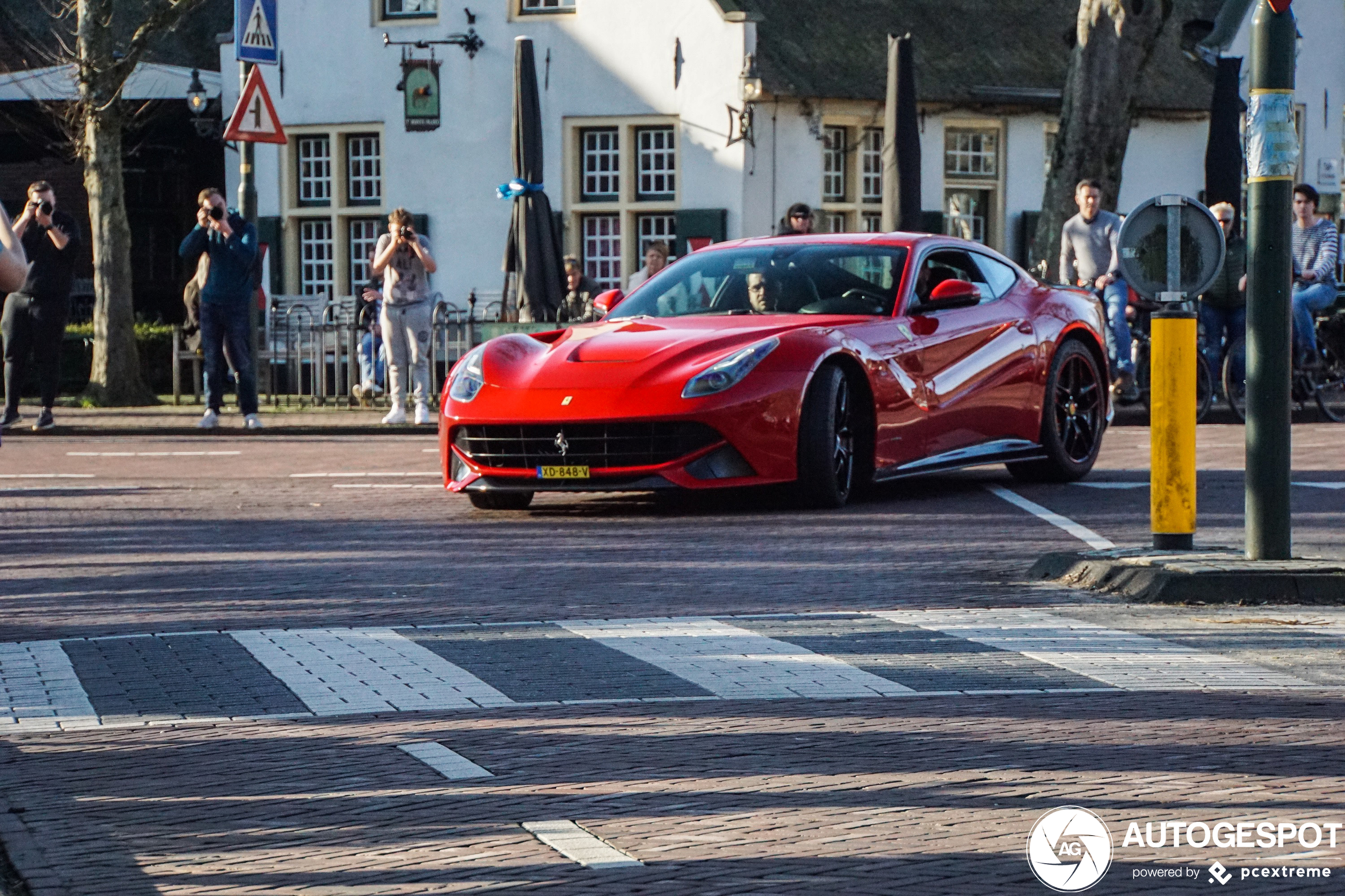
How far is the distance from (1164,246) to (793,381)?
277 cm

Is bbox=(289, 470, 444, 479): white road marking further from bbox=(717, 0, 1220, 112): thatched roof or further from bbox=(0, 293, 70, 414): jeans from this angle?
bbox=(717, 0, 1220, 112): thatched roof

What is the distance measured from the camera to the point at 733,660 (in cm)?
741

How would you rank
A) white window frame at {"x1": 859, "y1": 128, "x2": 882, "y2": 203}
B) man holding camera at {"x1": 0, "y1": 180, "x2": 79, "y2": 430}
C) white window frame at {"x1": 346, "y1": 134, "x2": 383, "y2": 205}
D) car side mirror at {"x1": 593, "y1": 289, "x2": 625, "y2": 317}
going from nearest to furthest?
1. car side mirror at {"x1": 593, "y1": 289, "x2": 625, "y2": 317}
2. man holding camera at {"x1": 0, "y1": 180, "x2": 79, "y2": 430}
3. white window frame at {"x1": 859, "y1": 128, "x2": 882, "y2": 203}
4. white window frame at {"x1": 346, "y1": 134, "x2": 383, "y2": 205}

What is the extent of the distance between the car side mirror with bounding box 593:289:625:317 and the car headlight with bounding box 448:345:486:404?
3.80 ft

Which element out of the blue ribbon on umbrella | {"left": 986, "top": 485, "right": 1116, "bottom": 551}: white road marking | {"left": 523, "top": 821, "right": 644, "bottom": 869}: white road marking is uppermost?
the blue ribbon on umbrella

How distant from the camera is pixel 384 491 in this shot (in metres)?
13.9

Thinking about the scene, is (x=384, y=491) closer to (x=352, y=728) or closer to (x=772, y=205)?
(x=352, y=728)

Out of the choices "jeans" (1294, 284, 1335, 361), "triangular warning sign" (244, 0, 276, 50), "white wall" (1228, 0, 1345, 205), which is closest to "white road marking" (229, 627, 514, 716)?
"jeans" (1294, 284, 1335, 361)

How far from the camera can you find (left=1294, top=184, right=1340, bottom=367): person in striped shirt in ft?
64.5

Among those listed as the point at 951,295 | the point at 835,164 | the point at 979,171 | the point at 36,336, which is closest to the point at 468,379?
the point at 951,295

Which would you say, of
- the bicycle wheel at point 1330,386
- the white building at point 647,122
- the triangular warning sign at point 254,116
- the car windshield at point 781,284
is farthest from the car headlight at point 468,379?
the white building at point 647,122

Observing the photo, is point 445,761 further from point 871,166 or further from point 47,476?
point 871,166

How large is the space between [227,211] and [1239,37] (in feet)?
65.9

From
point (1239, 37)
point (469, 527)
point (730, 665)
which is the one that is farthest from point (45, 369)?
point (1239, 37)
